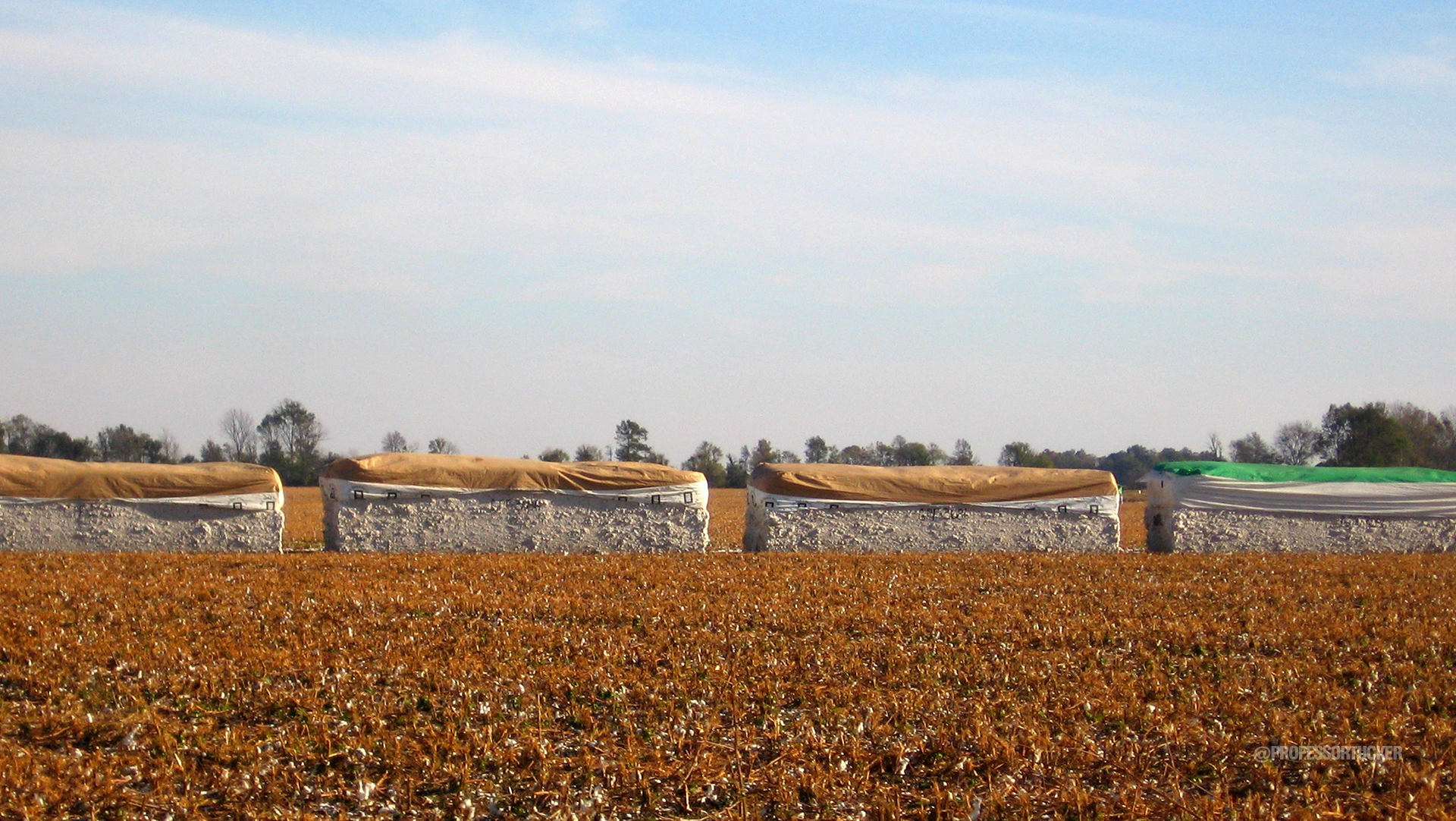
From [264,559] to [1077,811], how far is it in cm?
1267

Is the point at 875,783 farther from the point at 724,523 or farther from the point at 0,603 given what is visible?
the point at 724,523

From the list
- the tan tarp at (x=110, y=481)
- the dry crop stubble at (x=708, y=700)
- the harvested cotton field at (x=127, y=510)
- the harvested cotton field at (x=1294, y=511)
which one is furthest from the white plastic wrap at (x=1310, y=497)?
the tan tarp at (x=110, y=481)

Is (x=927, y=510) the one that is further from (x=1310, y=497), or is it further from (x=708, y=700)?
(x=708, y=700)

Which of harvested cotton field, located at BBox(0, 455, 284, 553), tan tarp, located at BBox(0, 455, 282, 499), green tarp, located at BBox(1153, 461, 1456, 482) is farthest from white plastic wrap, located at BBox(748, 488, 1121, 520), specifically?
tan tarp, located at BBox(0, 455, 282, 499)

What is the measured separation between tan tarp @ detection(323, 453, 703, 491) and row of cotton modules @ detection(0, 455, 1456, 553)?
3 cm

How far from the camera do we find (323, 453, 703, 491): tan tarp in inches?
688

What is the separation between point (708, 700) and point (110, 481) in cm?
1302

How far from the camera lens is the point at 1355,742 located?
22.1ft

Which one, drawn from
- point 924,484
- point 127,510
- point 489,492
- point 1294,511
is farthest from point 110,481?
point 1294,511

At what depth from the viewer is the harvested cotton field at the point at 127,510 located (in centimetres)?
1706

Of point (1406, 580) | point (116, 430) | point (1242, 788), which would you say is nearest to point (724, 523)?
point (1406, 580)

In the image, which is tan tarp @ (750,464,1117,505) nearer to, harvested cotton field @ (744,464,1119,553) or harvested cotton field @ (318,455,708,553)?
harvested cotton field @ (744,464,1119,553)

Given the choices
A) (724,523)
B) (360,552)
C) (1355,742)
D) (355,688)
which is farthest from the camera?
(724,523)

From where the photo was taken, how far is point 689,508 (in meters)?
18.2
